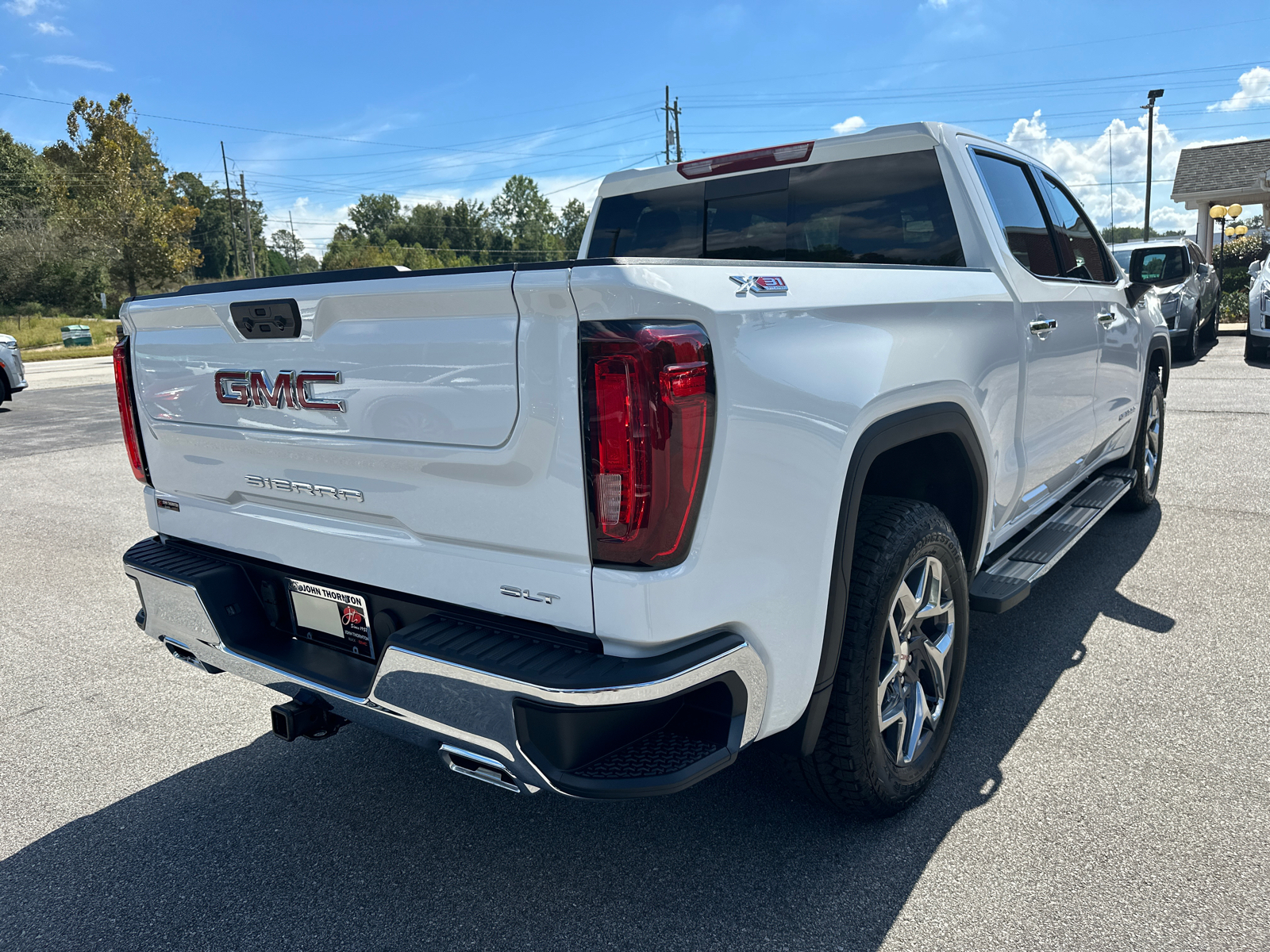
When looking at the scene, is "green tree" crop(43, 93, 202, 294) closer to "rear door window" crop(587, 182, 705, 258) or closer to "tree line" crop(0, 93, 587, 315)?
"tree line" crop(0, 93, 587, 315)

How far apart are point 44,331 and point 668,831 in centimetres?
4439

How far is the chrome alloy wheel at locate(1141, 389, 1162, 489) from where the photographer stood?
5566 millimetres

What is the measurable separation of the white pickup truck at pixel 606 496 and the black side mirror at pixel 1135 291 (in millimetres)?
1611

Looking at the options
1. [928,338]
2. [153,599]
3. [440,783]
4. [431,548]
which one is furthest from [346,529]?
[928,338]

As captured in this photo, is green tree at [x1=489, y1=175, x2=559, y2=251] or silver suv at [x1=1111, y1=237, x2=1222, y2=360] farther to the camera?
green tree at [x1=489, y1=175, x2=559, y2=251]

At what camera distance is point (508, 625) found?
197 cm

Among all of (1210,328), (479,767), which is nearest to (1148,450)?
(479,767)

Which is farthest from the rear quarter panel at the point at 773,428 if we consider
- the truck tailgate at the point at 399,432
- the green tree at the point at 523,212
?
the green tree at the point at 523,212

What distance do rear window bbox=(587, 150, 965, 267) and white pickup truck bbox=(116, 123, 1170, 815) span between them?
3cm

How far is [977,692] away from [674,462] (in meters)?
2.22

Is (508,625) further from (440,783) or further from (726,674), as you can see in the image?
(440,783)

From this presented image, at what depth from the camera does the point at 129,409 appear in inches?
112

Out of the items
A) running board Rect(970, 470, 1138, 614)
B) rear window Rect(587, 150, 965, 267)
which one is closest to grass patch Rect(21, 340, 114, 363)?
→ rear window Rect(587, 150, 965, 267)

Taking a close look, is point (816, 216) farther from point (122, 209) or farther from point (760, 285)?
point (122, 209)
